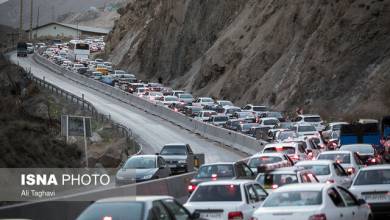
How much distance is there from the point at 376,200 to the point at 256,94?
189 ft

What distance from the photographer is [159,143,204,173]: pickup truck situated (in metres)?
39.5

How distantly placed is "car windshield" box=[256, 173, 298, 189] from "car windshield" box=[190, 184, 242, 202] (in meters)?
3.51

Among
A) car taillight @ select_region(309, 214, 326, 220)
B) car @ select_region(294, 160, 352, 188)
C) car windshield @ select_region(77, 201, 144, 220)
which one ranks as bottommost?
car @ select_region(294, 160, 352, 188)

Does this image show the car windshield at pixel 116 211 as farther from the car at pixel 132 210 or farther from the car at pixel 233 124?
the car at pixel 233 124

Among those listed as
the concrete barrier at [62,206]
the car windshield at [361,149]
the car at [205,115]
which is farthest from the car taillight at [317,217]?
the car at [205,115]

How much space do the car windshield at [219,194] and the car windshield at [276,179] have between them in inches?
138

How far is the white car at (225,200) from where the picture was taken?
717 inches

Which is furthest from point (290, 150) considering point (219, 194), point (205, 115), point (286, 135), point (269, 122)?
point (205, 115)

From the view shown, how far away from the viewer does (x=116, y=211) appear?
1362cm

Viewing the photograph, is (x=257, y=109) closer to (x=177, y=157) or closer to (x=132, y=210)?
(x=177, y=157)

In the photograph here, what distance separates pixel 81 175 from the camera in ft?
120

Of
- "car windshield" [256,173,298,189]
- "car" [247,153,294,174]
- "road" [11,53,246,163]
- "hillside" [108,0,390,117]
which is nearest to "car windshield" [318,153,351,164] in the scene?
"car" [247,153,294,174]

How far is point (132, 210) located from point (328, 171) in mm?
12952

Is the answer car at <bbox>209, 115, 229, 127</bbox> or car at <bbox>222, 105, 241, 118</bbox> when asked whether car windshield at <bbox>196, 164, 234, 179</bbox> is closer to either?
car at <bbox>209, 115, 229, 127</bbox>
